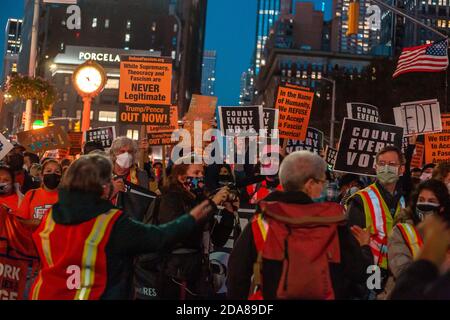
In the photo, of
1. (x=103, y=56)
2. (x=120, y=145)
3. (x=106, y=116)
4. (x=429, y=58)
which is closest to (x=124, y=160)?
(x=120, y=145)

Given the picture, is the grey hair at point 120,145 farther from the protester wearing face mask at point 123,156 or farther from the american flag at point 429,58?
the american flag at point 429,58

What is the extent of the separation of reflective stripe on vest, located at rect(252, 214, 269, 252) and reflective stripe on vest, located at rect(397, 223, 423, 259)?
128 centimetres

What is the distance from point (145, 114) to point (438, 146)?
639cm

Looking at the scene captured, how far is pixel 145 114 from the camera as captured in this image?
1101cm

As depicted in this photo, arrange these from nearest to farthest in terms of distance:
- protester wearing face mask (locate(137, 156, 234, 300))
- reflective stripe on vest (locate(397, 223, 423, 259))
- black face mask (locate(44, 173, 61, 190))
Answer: reflective stripe on vest (locate(397, 223, 423, 259)), protester wearing face mask (locate(137, 156, 234, 300)), black face mask (locate(44, 173, 61, 190))

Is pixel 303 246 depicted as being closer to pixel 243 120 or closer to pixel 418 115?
pixel 243 120

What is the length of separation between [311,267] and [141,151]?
6560 mm

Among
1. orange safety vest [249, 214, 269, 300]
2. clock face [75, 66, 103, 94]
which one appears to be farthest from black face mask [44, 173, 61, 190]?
clock face [75, 66, 103, 94]

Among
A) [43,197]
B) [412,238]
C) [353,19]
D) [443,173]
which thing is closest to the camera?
[412,238]

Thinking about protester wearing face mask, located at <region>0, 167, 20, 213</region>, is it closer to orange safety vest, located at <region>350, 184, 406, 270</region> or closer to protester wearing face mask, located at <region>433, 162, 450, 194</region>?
orange safety vest, located at <region>350, 184, 406, 270</region>

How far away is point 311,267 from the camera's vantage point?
11.1 ft

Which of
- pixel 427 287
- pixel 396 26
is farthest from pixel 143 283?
pixel 396 26

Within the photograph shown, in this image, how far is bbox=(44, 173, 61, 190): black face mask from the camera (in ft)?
21.4

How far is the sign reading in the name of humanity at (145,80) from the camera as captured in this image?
36.6ft
